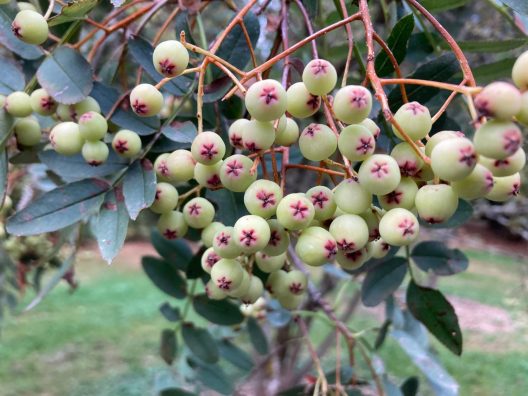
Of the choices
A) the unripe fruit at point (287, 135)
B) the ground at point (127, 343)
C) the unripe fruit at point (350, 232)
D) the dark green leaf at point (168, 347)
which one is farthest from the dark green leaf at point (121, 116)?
the ground at point (127, 343)

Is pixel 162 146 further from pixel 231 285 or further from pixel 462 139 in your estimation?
pixel 462 139

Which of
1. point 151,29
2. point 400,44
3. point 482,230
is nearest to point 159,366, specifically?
point 151,29

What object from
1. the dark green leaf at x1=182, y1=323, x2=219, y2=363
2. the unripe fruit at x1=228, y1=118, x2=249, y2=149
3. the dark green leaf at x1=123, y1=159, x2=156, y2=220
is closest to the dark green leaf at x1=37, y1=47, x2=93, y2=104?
the dark green leaf at x1=123, y1=159, x2=156, y2=220

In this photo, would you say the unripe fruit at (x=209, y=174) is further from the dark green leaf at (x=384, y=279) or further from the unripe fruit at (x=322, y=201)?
the dark green leaf at (x=384, y=279)

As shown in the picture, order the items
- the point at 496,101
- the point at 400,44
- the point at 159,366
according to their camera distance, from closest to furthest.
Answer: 1. the point at 496,101
2. the point at 400,44
3. the point at 159,366

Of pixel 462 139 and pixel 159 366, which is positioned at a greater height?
pixel 462 139

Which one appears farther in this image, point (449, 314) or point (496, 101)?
point (449, 314)

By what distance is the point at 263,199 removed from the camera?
1.97 ft

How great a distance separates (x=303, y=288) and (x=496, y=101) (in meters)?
0.43

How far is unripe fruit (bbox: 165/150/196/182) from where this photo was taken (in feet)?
2.25

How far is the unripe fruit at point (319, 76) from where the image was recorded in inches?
22.4

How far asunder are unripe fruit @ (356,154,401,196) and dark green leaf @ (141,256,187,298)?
0.77 metres

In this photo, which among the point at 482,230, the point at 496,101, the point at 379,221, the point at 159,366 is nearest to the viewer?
the point at 496,101

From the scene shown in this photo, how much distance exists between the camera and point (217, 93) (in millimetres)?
774
